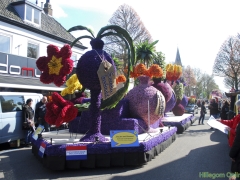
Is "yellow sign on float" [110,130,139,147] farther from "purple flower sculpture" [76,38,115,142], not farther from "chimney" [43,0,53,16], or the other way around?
"chimney" [43,0,53,16]

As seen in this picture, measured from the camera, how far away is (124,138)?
647cm

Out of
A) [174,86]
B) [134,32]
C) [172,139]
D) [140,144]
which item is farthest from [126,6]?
[140,144]

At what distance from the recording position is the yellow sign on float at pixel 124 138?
6.42 meters

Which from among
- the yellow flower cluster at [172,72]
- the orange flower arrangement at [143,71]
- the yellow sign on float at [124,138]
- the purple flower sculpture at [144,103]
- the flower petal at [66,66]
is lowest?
the yellow sign on float at [124,138]

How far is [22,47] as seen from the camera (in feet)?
54.1

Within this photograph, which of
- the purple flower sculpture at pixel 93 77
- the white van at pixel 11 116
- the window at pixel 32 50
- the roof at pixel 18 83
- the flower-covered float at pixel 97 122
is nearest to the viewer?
the flower-covered float at pixel 97 122

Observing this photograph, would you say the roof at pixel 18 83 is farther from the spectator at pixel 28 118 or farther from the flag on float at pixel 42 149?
the flag on float at pixel 42 149

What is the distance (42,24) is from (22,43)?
3668mm

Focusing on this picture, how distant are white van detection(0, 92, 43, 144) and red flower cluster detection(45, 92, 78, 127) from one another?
2529 millimetres

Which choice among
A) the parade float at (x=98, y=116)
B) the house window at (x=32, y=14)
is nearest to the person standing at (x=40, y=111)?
the parade float at (x=98, y=116)

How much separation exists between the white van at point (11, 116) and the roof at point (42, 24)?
8.01 meters

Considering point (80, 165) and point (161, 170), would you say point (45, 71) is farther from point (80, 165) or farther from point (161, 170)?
point (161, 170)

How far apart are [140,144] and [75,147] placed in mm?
1660

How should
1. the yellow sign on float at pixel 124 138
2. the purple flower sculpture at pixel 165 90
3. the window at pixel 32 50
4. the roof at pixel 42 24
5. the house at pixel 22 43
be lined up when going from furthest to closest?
the window at pixel 32 50, the roof at pixel 42 24, the house at pixel 22 43, the purple flower sculpture at pixel 165 90, the yellow sign on float at pixel 124 138
